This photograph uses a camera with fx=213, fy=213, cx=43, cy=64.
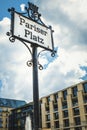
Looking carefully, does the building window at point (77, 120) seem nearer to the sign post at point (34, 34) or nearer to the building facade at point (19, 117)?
the building facade at point (19, 117)

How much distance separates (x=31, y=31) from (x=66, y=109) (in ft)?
166

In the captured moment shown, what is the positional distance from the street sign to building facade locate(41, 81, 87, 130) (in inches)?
1783

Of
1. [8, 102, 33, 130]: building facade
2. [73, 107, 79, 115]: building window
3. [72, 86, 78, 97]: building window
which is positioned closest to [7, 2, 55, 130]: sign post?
[73, 107, 79, 115]: building window

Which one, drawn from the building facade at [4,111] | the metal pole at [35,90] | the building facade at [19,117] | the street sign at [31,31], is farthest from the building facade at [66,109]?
the metal pole at [35,90]

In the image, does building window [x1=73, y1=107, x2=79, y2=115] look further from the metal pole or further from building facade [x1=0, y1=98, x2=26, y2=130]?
the metal pole

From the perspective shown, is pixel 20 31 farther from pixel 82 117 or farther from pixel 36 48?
pixel 82 117

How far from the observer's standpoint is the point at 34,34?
4.75 m

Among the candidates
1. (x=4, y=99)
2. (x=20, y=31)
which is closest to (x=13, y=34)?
(x=20, y=31)

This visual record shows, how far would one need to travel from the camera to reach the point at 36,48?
478 cm

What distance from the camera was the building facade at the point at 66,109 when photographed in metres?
49.5

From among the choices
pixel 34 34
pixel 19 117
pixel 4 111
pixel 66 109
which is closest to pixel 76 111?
pixel 66 109

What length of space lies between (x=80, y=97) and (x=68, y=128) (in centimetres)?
832

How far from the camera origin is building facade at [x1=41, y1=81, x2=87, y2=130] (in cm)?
4947

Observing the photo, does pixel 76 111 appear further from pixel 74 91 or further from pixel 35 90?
pixel 35 90
